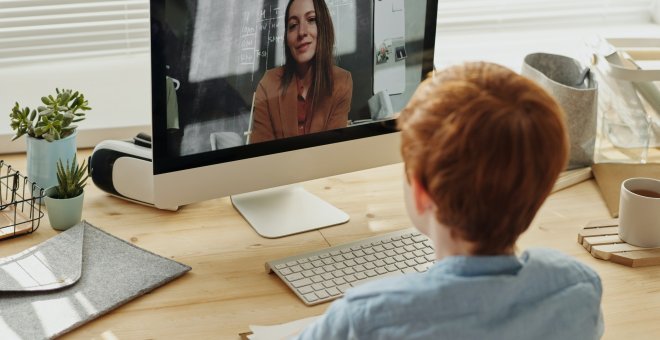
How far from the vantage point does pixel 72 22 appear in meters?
1.98

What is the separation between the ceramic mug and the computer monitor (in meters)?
0.42

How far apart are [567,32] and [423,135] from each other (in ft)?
5.33

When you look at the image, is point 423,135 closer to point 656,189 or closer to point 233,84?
point 233,84

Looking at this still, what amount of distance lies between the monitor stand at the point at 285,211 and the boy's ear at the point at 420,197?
64 centimetres

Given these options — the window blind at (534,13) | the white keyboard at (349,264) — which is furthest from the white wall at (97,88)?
the window blind at (534,13)

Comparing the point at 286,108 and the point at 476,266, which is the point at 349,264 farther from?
the point at 476,266

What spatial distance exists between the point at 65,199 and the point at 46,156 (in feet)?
0.39

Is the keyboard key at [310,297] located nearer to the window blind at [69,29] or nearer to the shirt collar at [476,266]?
the shirt collar at [476,266]

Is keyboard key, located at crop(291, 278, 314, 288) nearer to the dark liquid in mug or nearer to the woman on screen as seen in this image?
the woman on screen

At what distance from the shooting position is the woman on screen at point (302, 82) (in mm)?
1493

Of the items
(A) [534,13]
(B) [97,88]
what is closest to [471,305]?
(B) [97,88]

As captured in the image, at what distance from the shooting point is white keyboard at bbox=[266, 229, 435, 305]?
1407 millimetres

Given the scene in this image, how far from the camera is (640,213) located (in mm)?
1556

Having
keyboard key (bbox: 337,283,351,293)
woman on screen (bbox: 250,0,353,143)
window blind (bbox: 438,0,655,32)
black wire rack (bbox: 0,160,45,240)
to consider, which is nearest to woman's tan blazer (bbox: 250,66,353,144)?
woman on screen (bbox: 250,0,353,143)
